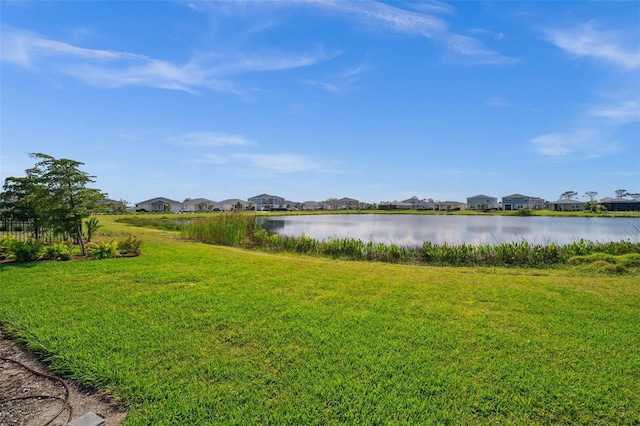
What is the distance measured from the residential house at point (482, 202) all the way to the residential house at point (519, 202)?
7.64ft

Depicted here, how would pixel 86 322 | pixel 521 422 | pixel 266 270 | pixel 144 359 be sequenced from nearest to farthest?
pixel 521 422 → pixel 144 359 → pixel 86 322 → pixel 266 270

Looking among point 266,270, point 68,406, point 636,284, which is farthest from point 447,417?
point 636,284

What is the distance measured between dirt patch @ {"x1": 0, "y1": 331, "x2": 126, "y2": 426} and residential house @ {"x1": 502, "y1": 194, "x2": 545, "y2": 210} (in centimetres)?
9110

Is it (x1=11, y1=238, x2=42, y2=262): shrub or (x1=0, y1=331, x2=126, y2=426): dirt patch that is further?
(x1=11, y1=238, x2=42, y2=262): shrub

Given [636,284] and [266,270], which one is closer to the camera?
[636,284]

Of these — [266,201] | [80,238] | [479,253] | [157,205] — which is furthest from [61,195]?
[266,201]

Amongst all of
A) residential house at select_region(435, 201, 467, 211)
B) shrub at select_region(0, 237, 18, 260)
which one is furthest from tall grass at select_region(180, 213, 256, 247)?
residential house at select_region(435, 201, 467, 211)

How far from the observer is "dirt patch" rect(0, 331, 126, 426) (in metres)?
2.45

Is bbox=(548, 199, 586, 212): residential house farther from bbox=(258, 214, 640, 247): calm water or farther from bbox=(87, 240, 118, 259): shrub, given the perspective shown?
bbox=(87, 240, 118, 259): shrub

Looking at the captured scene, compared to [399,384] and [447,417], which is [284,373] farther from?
[447,417]

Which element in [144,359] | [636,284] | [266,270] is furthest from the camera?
[266,270]

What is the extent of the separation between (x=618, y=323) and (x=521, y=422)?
3060 mm

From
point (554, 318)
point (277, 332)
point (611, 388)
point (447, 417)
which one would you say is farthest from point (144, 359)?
point (554, 318)

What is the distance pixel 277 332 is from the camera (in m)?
3.78
